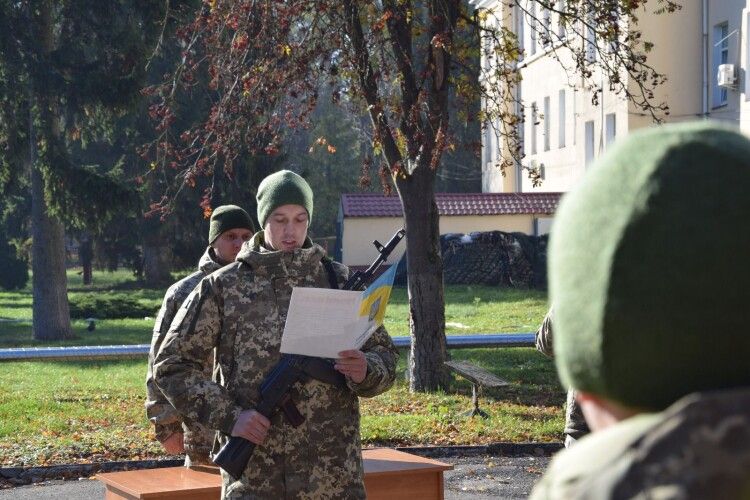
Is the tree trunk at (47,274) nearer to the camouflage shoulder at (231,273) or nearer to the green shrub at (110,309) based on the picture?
the green shrub at (110,309)

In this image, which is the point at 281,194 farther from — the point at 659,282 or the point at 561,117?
the point at 561,117

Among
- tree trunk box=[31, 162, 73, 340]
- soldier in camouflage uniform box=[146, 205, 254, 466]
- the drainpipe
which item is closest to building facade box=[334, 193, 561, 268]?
the drainpipe

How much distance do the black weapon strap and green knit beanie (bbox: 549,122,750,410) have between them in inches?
137

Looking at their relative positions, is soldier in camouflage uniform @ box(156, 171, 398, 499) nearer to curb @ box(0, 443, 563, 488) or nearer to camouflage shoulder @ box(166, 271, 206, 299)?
camouflage shoulder @ box(166, 271, 206, 299)

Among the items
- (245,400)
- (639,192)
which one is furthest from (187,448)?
(639,192)

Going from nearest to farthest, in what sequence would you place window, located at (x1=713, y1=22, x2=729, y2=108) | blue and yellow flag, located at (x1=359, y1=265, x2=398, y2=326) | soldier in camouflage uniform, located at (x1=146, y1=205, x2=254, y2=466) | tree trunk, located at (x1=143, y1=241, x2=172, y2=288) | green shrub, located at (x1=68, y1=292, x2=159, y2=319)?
blue and yellow flag, located at (x1=359, y1=265, x2=398, y2=326) → soldier in camouflage uniform, located at (x1=146, y1=205, x2=254, y2=466) → window, located at (x1=713, y1=22, x2=729, y2=108) → green shrub, located at (x1=68, y1=292, x2=159, y2=319) → tree trunk, located at (x1=143, y1=241, x2=172, y2=288)

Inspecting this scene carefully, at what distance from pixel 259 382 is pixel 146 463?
7.47 meters

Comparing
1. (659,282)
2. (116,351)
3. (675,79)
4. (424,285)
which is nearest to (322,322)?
(659,282)

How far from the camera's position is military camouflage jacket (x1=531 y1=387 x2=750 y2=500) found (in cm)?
129

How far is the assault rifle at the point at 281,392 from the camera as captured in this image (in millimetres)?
4582

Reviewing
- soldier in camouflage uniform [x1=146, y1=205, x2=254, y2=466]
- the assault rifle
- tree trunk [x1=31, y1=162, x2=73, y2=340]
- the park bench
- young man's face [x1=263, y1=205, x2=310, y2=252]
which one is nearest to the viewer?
the assault rifle

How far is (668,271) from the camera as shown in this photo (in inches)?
56.1

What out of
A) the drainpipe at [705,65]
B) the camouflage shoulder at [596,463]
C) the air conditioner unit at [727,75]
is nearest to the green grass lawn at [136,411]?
the air conditioner unit at [727,75]

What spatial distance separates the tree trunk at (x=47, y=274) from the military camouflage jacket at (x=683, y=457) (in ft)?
89.4
